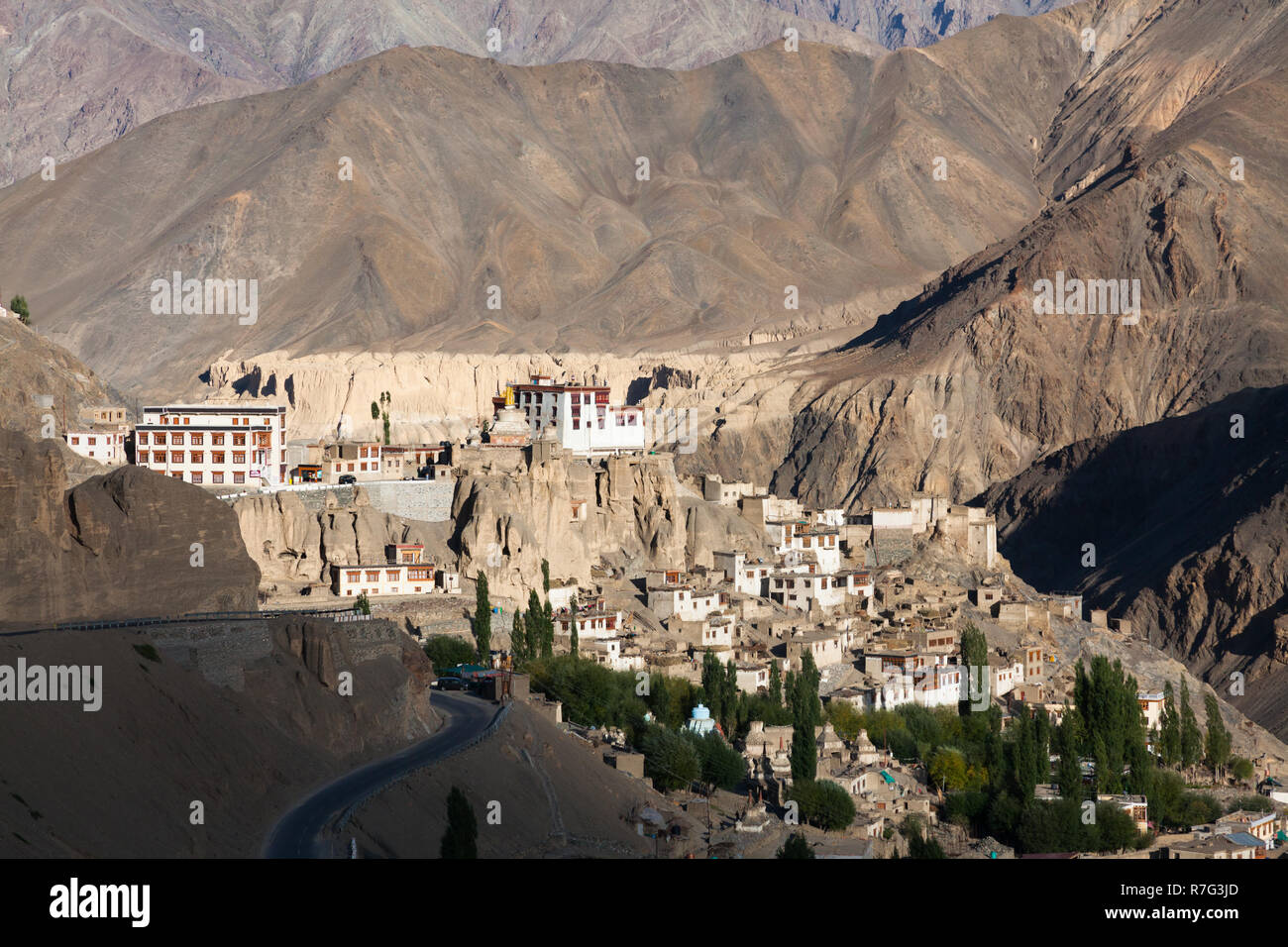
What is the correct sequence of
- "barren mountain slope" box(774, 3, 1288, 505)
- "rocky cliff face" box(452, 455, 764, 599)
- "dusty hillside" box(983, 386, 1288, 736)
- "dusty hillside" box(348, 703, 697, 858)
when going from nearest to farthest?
1. "dusty hillside" box(348, 703, 697, 858)
2. "rocky cliff face" box(452, 455, 764, 599)
3. "dusty hillside" box(983, 386, 1288, 736)
4. "barren mountain slope" box(774, 3, 1288, 505)

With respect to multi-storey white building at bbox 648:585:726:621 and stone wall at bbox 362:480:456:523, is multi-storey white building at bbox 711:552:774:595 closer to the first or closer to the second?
multi-storey white building at bbox 648:585:726:621

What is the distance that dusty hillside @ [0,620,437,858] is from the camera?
37.2m

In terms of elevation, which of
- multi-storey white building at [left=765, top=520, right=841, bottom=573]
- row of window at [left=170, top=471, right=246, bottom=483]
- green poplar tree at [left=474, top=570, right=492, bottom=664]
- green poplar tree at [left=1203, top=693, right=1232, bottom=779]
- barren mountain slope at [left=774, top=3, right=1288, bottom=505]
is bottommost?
green poplar tree at [left=1203, top=693, right=1232, bottom=779]

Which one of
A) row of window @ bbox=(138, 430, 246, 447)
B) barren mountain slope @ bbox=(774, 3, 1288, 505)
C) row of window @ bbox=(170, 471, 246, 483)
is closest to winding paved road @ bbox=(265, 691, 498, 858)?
row of window @ bbox=(170, 471, 246, 483)

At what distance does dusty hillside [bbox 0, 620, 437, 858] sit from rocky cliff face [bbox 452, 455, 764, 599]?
28.7m

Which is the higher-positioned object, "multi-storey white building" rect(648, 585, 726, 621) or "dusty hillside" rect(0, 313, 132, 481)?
"dusty hillside" rect(0, 313, 132, 481)

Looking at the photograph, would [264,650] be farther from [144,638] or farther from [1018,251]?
[1018,251]

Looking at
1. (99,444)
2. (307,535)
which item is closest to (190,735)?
(307,535)

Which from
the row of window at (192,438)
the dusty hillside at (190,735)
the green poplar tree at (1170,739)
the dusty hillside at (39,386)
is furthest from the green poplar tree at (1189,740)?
the dusty hillside at (39,386)

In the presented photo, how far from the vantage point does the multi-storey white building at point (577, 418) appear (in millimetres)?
104688

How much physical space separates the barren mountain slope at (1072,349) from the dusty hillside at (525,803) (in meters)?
105

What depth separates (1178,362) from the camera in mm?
173000

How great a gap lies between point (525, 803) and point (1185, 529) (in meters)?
94.6

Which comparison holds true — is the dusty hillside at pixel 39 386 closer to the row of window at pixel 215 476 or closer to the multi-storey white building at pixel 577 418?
the row of window at pixel 215 476
